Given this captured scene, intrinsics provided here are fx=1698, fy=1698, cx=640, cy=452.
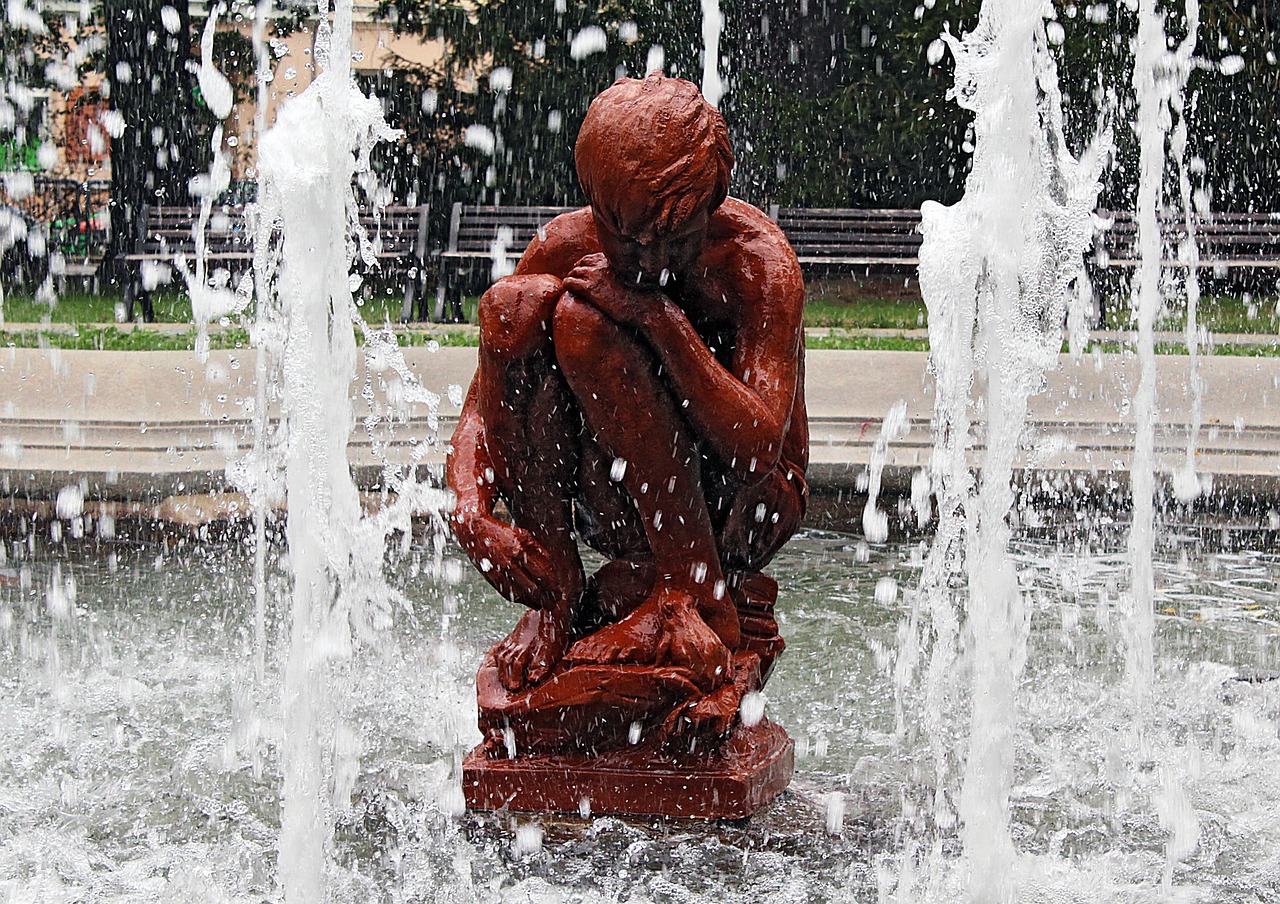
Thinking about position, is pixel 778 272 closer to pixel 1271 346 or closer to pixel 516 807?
pixel 516 807

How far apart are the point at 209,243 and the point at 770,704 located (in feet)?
28.2

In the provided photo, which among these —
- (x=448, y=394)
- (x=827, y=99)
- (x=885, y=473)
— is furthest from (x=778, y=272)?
(x=827, y=99)

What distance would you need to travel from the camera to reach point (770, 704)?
12.4 feet

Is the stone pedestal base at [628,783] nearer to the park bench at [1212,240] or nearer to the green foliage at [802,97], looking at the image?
the park bench at [1212,240]

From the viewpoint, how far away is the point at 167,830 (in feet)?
9.68

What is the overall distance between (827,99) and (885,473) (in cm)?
1000

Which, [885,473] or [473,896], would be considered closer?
[473,896]

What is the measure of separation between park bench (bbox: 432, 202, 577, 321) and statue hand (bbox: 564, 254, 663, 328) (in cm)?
862

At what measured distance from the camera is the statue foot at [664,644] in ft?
9.30

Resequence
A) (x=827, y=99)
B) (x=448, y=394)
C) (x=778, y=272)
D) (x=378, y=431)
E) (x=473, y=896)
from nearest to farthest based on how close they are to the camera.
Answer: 1. (x=473, y=896)
2. (x=778, y=272)
3. (x=378, y=431)
4. (x=448, y=394)
5. (x=827, y=99)

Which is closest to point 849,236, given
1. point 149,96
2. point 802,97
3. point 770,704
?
point 802,97

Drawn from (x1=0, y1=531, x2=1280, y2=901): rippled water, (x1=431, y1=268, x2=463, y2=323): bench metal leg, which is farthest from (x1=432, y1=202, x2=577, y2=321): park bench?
(x1=0, y1=531, x2=1280, y2=901): rippled water

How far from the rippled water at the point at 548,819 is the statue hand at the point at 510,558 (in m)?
0.38

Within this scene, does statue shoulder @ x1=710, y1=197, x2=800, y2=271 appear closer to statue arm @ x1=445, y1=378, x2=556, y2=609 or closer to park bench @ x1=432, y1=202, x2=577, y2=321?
statue arm @ x1=445, y1=378, x2=556, y2=609
